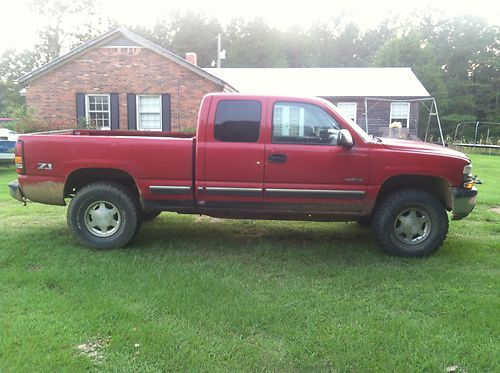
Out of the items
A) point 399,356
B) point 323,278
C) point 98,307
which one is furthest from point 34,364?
point 323,278

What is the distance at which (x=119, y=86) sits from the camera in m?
19.6

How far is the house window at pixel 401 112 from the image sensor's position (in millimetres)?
27969

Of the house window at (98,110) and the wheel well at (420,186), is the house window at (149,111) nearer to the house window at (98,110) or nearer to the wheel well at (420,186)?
the house window at (98,110)

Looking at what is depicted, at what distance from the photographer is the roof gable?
63.2 feet

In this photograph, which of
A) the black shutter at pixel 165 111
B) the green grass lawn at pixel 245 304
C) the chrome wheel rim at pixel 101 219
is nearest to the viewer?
the green grass lawn at pixel 245 304

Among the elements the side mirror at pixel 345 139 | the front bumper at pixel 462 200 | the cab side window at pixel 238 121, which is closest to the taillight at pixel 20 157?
the cab side window at pixel 238 121

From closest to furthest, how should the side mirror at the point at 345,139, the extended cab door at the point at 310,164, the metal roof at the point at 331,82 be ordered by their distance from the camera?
the side mirror at the point at 345,139
the extended cab door at the point at 310,164
the metal roof at the point at 331,82

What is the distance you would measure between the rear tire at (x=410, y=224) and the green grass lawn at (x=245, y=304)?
160 mm

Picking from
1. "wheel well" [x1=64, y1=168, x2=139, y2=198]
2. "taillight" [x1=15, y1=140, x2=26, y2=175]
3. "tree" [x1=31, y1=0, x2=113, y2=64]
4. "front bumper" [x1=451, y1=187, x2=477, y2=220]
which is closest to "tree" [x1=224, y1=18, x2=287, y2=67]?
"tree" [x1=31, y1=0, x2=113, y2=64]

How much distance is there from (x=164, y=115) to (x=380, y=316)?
16.3 m

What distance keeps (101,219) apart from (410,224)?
3595mm

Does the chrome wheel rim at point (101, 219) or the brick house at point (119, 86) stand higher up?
the brick house at point (119, 86)

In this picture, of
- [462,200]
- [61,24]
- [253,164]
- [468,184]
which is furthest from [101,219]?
[61,24]

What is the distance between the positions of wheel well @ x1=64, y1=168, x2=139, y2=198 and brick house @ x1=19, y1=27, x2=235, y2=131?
1329 centimetres
